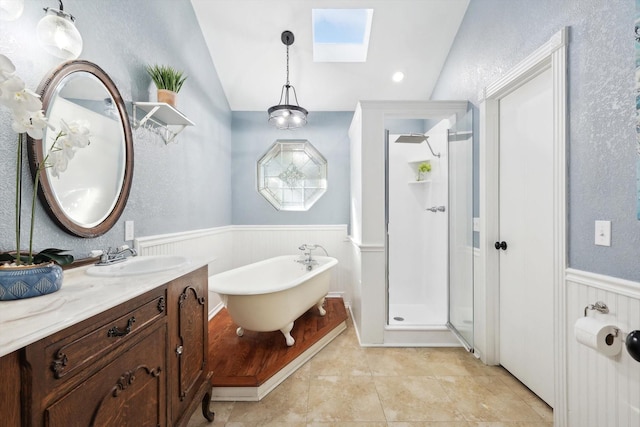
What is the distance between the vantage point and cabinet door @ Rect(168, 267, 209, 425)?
A: 1273 millimetres

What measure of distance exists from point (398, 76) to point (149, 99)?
2.54 metres

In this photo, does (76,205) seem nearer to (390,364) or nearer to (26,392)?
(26,392)

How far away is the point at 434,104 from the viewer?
250 cm

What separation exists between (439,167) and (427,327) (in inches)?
63.8

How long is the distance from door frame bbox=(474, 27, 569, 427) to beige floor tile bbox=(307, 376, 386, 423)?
100 centimetres

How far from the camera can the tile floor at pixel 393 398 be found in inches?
64.9

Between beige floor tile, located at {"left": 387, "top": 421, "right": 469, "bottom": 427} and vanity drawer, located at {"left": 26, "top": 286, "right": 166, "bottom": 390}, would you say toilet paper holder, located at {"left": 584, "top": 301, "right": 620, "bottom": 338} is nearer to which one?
beige floor tile, located at {"left": 387, "top": 421, "right": 469, "bottom": 427}

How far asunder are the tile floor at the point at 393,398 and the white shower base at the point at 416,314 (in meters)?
0.58

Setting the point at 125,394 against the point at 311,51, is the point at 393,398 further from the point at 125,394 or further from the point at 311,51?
the point at 311,51

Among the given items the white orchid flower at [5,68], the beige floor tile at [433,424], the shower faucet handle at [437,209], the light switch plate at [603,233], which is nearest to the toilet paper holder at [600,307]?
the light switch plate at [603,233]

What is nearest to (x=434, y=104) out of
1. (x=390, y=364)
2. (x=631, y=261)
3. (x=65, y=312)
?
(x=631, y=261)

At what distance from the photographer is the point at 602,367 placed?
131 centimetres

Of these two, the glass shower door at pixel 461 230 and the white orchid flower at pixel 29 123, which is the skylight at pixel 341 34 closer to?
the glass shower door at pixel 461 230

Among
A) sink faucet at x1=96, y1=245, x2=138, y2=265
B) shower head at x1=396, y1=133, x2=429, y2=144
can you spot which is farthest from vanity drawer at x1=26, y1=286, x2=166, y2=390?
shower head at x1=396, y1=133, x2=429, y2=144
